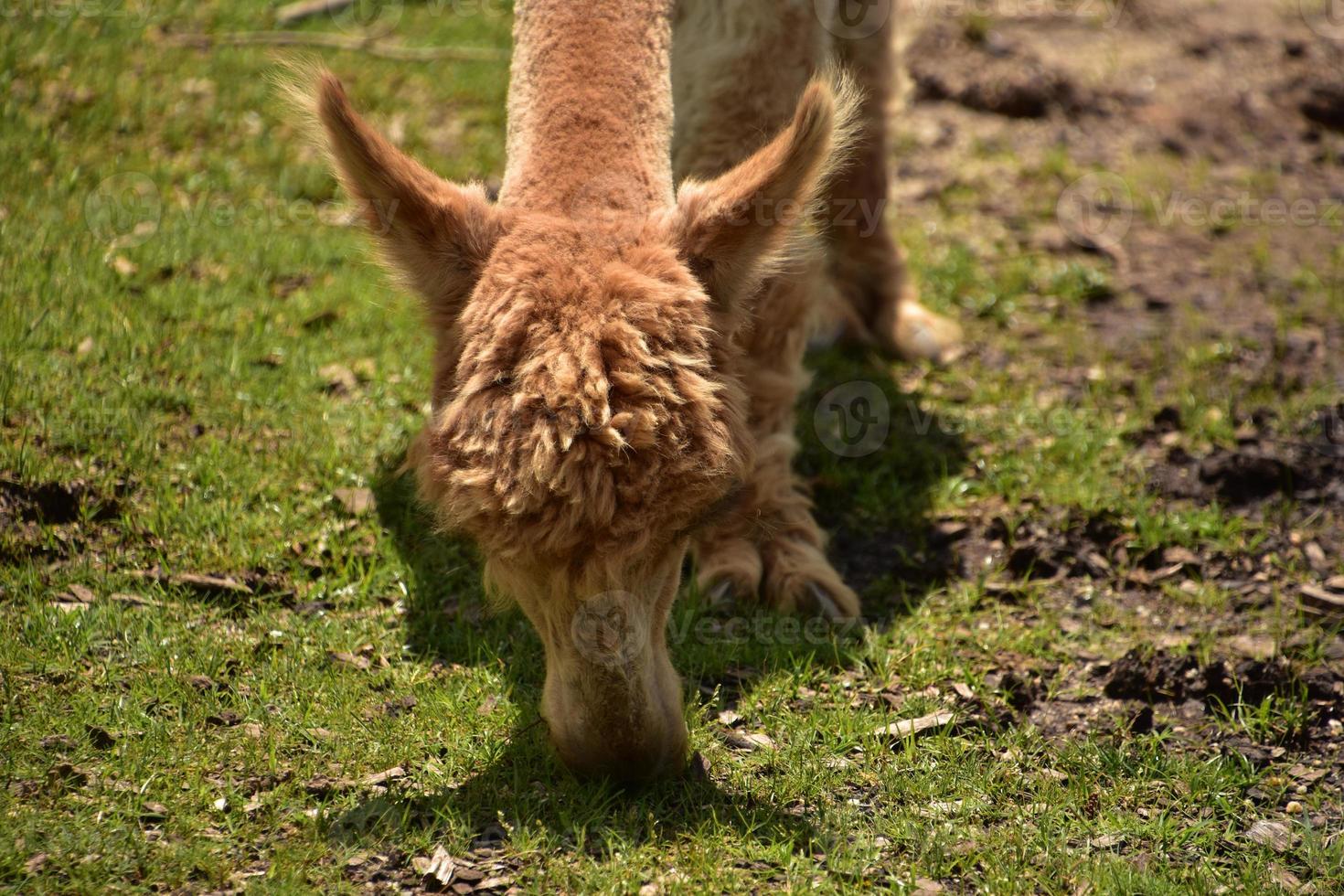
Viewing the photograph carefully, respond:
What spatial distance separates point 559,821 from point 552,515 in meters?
1.00

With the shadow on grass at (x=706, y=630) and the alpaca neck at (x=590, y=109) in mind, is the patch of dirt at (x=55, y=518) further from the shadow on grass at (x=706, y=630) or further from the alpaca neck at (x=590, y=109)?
the alpaca neck at (x=590, y=109)

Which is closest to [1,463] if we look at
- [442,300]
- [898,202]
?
[442,300]

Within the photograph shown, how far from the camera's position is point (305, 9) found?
26.4 ft

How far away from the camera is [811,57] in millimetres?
5113

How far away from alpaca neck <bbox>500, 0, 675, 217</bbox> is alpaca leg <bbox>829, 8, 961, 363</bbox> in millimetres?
2336

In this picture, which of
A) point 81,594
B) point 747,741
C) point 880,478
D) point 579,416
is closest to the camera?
point 579,416

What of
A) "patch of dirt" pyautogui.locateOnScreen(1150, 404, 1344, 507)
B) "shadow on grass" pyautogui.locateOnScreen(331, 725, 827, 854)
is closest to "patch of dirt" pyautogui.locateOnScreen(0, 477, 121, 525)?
"shadow on grass" pyautogui.locateOnScreen(331, 725, 827, 854)

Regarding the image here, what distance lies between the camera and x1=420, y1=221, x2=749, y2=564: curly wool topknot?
3139mm

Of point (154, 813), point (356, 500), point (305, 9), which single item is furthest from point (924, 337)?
point (154, 813)

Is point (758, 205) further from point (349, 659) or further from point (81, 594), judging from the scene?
point (81, 594)

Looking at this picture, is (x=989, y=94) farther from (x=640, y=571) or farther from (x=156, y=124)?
(x=640, y=571)

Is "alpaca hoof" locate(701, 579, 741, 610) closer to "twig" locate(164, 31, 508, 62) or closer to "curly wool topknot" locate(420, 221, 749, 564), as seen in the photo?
"curly wool topknot" locate(420, 221, 749, 564)

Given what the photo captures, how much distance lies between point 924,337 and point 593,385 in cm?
393

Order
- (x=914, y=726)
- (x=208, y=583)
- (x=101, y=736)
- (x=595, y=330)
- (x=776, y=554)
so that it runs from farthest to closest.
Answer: (x=776, y=554), (x=208, y=583), (x=914, y=726), (x=101, y=736), (x=595, y=330)
